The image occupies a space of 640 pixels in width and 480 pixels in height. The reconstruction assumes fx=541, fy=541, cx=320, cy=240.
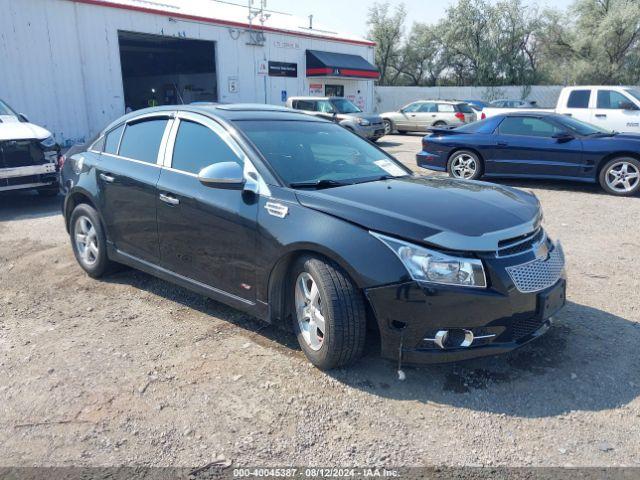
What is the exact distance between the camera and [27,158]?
345 inches

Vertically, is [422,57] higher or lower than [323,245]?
higher

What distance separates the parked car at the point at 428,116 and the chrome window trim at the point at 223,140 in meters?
18.8

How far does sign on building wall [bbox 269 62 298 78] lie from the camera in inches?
940

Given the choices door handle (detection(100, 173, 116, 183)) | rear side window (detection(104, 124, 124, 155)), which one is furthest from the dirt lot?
rear side window (detection(104, 124, 124, 155))

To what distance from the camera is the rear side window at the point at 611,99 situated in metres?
13.1

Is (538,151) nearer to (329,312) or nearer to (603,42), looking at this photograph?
(329,312)

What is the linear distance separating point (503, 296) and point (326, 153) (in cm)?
188

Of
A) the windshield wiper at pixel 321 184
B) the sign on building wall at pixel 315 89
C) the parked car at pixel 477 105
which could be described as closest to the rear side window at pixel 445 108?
the parked car at pixel 477 105

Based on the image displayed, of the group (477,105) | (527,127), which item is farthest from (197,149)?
(477,105)

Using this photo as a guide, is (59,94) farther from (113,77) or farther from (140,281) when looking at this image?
(140,281)

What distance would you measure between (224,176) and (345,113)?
15.4m

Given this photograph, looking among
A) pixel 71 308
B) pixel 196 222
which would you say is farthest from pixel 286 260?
pixel 71 308

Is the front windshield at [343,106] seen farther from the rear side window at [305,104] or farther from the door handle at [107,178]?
the door handle at [107,178]

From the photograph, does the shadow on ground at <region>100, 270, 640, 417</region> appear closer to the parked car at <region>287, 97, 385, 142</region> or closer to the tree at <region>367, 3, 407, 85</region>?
the parked car at <region>287, 97, 385, 142</region>
